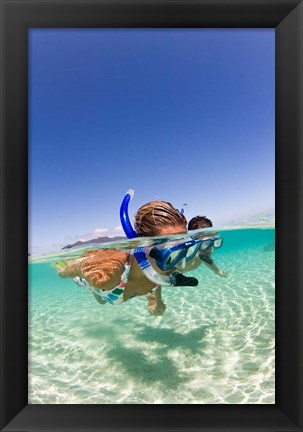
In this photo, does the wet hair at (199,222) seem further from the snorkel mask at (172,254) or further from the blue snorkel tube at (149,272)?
the blue snorkel tube at (149,272)

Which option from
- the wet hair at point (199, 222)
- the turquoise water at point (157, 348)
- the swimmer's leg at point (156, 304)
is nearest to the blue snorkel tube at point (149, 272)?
the swimmer's leg at point (156, 304)

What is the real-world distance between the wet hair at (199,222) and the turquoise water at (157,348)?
0.59 m

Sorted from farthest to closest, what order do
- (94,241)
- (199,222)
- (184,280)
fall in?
(94,241)
(199,222)
(184,280)

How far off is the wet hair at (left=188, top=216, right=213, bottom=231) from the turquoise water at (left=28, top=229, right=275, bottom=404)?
590mm

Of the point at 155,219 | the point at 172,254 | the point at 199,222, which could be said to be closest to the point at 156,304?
the point at 172,254

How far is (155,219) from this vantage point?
2.46m

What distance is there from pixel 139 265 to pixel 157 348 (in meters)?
2.16

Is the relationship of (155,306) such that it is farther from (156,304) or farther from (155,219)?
(155,219)

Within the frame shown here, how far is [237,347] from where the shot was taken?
3.45m

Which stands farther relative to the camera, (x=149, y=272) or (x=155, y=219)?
(x=155, y=219)

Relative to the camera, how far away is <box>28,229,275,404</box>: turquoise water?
2588 millimetres

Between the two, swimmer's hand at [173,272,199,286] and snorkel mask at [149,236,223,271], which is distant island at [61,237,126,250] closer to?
snorkel mask at [149,236,223,271]

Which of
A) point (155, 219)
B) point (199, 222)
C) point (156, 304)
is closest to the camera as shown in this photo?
point (155, 219)

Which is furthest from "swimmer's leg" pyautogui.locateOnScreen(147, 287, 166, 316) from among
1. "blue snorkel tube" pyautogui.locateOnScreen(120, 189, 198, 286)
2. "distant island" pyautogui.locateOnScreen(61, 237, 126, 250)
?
"distant island" pyautogui.locateOnScreen(61, 237, 126, 250)
